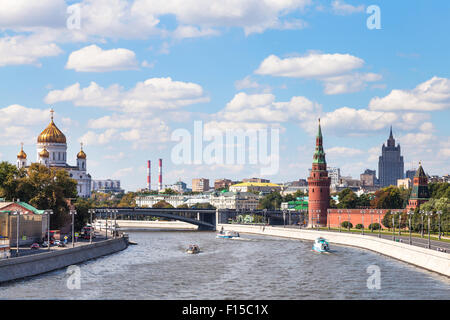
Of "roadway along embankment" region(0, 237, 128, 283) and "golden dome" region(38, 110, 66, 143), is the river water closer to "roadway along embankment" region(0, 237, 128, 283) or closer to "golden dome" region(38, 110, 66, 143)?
"roadway along embankment" region(0, 237, 128, 283)

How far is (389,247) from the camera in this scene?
84.6 m

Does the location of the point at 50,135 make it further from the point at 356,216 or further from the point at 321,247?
the point at 321,247

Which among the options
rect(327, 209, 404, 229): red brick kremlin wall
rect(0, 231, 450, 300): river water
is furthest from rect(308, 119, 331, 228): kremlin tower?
rect(0, 231, 450, 300): river water

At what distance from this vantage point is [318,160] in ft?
519

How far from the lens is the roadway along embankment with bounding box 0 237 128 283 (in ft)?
187

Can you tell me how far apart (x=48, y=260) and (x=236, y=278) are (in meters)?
15.2

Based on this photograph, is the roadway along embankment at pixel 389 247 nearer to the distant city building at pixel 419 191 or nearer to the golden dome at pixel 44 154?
the distant city building at pixel 419 191

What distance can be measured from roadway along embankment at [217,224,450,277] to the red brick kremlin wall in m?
14.8

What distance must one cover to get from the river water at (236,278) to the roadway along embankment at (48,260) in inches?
34.3

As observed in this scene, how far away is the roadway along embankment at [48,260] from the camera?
56875 mm
